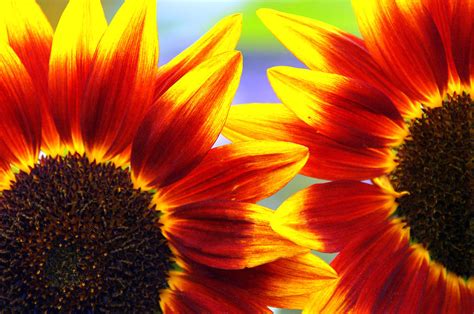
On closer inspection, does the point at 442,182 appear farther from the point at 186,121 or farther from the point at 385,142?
the point at 186,121

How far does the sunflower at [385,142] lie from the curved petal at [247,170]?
3 cm

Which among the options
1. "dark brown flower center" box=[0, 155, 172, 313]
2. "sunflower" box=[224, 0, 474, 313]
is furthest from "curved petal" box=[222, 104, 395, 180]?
"dark brown flower center" box=[0, 155, 172, 313]

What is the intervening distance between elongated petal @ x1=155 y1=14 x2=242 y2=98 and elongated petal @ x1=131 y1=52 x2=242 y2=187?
0.06 feet

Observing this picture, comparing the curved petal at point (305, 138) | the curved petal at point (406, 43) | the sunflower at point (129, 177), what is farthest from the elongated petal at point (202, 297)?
the curved petal at point (406, 43)

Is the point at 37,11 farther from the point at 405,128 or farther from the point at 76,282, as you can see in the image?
the point at 405,128

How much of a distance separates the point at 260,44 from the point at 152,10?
0.11m

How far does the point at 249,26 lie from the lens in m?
0.59

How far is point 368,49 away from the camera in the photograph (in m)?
0.56

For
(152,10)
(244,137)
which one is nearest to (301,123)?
(244,137)

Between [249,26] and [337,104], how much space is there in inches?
4.2

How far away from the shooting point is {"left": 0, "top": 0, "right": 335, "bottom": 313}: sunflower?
0.51m

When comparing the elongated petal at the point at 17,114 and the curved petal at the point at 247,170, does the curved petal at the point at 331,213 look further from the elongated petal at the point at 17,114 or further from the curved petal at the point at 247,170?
the elongated petal at the point at 17,114

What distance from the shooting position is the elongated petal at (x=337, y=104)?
547 mm

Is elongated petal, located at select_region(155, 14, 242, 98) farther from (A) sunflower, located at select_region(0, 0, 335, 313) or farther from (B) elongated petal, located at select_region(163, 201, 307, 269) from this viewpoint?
(B) elongated petal, located at select_region(163, 201, 307, 269)
